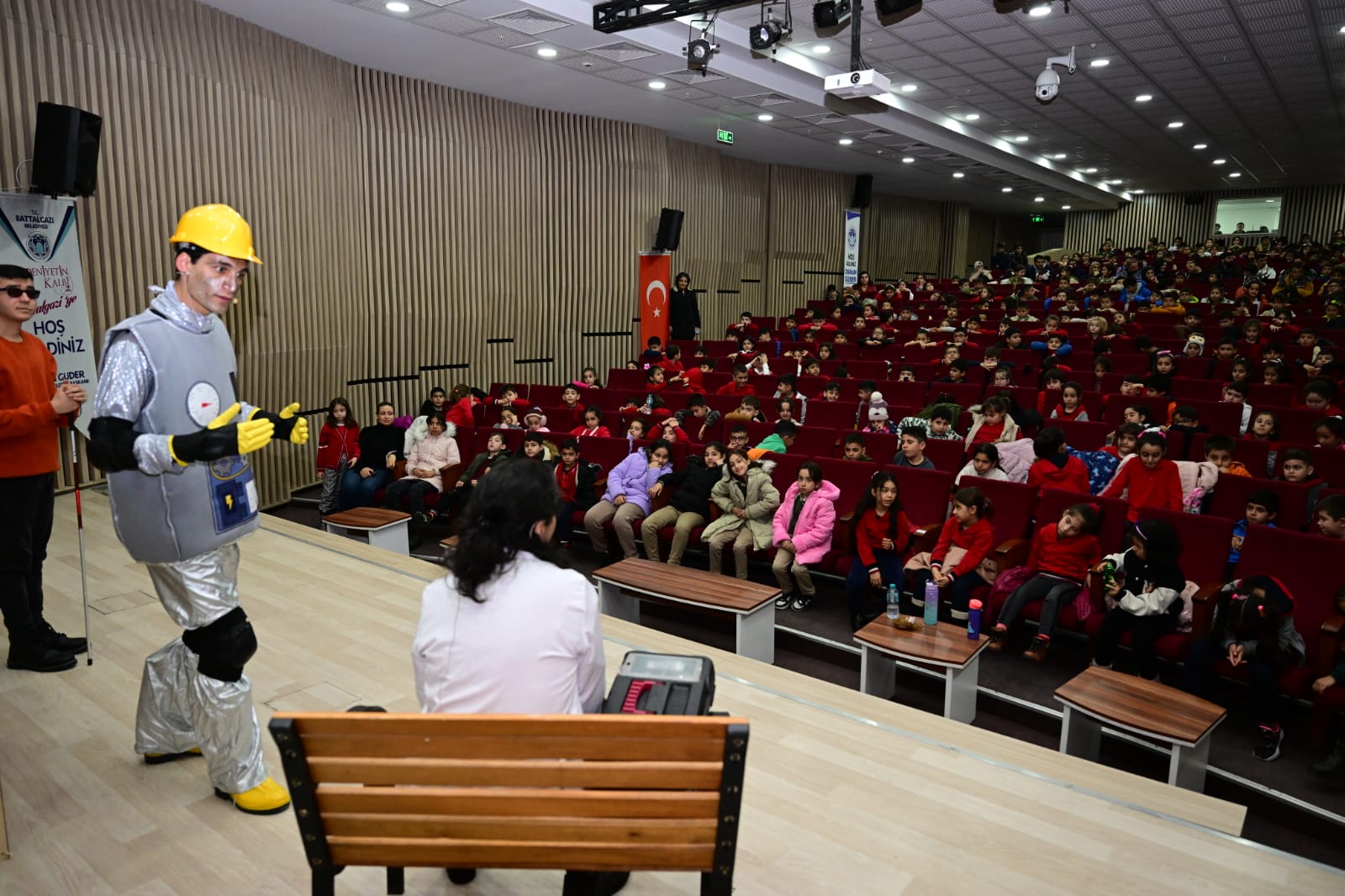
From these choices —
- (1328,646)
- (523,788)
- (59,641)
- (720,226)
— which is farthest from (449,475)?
(720,226)

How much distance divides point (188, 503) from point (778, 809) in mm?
1754

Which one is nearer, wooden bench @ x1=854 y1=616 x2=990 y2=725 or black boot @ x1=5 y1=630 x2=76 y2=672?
black boot @ x1=5 y1=630 x2=76 y2=672

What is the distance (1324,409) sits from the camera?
5.70 meters

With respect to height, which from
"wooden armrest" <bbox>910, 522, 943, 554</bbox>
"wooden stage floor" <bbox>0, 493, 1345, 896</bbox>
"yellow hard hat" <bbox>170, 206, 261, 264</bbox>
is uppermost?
"yellow hard hat" <bbox>170, 206, 261, 264</bbox>

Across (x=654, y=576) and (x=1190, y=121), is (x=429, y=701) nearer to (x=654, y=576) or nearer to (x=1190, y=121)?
(x=654, y=576)

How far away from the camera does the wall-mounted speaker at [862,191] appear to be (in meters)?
16.2

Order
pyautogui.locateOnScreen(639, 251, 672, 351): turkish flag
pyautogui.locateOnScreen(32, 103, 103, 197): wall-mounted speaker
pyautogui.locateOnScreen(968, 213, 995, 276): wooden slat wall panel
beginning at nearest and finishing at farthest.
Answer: pyautogui.locateOnScreen(32, 103, 103, 197): wall-mounted speaker → pyautogui.locateOnScreen(639, 251, 672, 351): turkish flag → pyautogui.locateOnScreen(968, 213, 995, 276): wooden slat wall panel

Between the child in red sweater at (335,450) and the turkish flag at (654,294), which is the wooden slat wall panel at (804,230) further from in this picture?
the child in red sweater at (335,450)

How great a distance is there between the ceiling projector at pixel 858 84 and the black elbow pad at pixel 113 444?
586 centimetres

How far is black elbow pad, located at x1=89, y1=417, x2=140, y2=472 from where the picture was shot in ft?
Answer: 6.34

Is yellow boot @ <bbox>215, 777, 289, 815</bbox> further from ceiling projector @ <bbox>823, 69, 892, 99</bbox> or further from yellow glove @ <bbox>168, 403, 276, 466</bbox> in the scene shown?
ceiling projector @ <bbox>823, 69, 892, 99</bbox>

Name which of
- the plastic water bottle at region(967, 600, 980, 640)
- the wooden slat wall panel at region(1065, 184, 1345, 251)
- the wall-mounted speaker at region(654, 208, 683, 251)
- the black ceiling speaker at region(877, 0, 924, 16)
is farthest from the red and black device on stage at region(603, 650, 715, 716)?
Result: the wooden slat wall panel at region(1065, 184, 1345, 251)

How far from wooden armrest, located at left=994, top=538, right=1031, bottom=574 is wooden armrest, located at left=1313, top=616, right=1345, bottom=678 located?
1319 millimetres

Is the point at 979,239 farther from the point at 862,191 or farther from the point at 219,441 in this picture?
the point at 219,441
